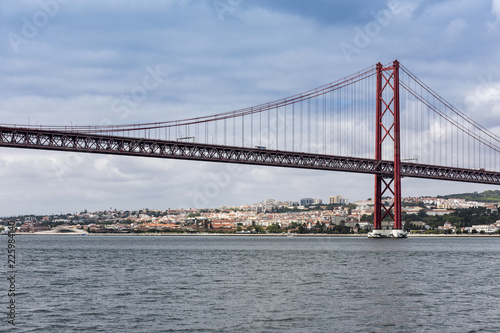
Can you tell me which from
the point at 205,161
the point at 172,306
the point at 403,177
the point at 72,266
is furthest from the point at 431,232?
the point at 172,306

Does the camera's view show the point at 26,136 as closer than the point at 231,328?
No

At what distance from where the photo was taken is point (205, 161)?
2498 inches

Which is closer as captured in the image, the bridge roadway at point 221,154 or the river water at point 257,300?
the river water at point 257,300

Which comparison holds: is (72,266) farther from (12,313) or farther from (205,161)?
(205,161)

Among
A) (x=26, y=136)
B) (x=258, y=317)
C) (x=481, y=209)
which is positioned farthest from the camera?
(x=481, y=209)

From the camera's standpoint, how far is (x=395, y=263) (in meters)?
→ 34.8

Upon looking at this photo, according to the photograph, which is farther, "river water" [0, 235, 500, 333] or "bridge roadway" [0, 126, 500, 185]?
"bridge roadway" [0, 126, 500, 185]

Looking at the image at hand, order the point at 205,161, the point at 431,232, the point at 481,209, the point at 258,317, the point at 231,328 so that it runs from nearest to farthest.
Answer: the point at 231,328 < the point at 258,317 < the point at 205,161 < the point at 431,232 < the point at 481,209

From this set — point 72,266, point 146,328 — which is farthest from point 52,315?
point 72,266

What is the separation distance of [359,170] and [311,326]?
54.3m

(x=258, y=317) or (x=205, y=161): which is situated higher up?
Answer: (x=205, y=161)

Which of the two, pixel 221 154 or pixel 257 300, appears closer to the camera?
pixel 257 300

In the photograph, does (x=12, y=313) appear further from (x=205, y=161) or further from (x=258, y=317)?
(x=205, y=161)

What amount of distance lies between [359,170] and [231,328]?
54.9m
